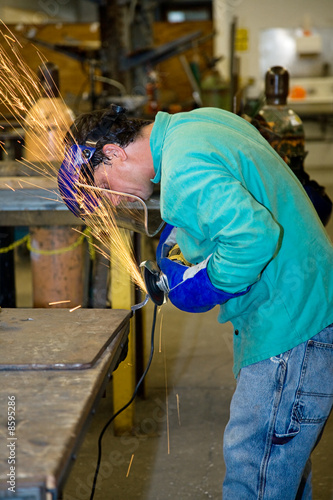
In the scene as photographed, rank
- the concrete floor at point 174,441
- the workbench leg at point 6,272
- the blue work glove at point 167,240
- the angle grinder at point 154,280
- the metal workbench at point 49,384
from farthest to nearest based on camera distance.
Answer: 1. the workbench leg at point 6,272
2. the concrete floor at point 174,441
3. the blue work glove at point 167,240
4. the angle grinder at point 154,280
5. the metal workbench at point 49,384

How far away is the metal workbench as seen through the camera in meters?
0.94

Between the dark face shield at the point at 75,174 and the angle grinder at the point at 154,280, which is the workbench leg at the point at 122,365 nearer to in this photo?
the dark face shield at the point at 75,174

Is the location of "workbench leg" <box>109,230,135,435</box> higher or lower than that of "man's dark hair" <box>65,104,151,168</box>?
lower

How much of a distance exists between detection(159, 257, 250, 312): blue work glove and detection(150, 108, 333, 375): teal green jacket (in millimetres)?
35

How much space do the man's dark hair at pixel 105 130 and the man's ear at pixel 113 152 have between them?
0.04ft

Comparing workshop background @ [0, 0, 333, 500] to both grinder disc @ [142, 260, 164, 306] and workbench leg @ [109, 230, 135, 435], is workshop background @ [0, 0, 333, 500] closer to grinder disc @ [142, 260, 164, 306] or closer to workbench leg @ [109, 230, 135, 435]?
workbench leg @ [109, 230, 135, 435]

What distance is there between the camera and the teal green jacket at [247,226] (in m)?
1.26

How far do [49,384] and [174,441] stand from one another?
1486 millimetres

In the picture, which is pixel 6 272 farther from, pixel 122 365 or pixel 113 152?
pixel 113 152

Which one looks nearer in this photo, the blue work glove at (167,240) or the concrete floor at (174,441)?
the blue work glove at (167,240)

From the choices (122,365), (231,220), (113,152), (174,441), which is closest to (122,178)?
(113,152)

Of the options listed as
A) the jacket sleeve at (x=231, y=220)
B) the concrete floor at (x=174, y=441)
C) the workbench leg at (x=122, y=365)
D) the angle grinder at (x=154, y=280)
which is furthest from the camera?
the workbench leg at (x=122, y=365)

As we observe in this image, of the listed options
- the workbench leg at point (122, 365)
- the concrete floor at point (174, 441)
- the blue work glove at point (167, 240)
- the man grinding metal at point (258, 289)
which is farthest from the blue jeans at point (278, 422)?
the workbench leg at point (122, 365)

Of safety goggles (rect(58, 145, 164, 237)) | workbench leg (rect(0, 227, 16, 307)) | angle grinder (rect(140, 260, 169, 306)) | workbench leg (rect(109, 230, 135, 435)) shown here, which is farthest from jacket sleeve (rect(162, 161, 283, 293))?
workbench leg (rect(0, 227, 16, 307))
